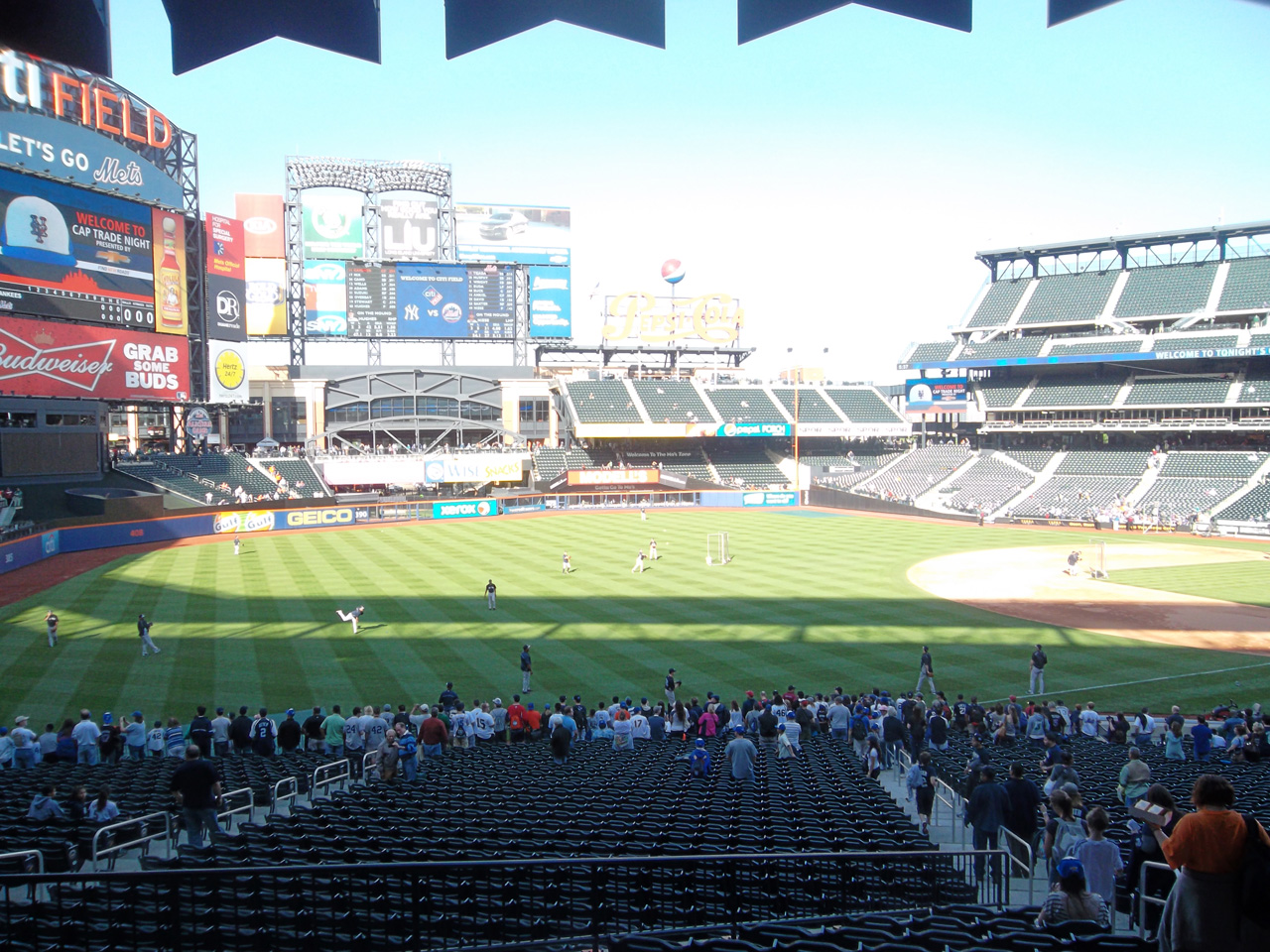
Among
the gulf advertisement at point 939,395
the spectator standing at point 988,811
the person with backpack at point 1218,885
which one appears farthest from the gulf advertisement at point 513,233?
the person with backpack at point 1218,885

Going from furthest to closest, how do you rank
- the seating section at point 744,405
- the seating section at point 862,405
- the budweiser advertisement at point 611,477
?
the seating section at point 862,405, the seating section at point 744,405, the budweiser advertisement at point 611,477

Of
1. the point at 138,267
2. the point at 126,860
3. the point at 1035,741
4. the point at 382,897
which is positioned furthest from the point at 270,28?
the point at 138,267

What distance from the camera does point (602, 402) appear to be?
79.8 meters

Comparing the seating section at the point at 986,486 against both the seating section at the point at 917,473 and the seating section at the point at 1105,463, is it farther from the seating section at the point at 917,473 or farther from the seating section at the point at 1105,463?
the seating section at the point at 1105,463

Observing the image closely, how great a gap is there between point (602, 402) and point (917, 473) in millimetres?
28989

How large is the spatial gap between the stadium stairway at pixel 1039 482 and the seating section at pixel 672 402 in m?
28.7

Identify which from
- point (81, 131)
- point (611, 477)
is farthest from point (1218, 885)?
point (611, 477)

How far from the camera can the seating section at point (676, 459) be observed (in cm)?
7762

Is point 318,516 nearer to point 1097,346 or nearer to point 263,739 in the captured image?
point 263,739

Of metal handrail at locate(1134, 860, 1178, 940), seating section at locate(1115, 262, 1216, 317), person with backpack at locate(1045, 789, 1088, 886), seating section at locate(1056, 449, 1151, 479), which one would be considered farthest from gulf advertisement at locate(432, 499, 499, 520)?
metal handrail at locate(1134, 860, 1178, 940)

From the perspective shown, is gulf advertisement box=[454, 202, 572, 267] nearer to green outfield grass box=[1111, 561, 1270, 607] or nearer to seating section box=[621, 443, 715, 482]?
seating section box=[621, 443, 715, 482]

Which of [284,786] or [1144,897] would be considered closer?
[1144,897]

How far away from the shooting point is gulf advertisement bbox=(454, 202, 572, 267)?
73875mm

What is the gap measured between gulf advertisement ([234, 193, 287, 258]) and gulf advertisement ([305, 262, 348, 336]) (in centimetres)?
343
